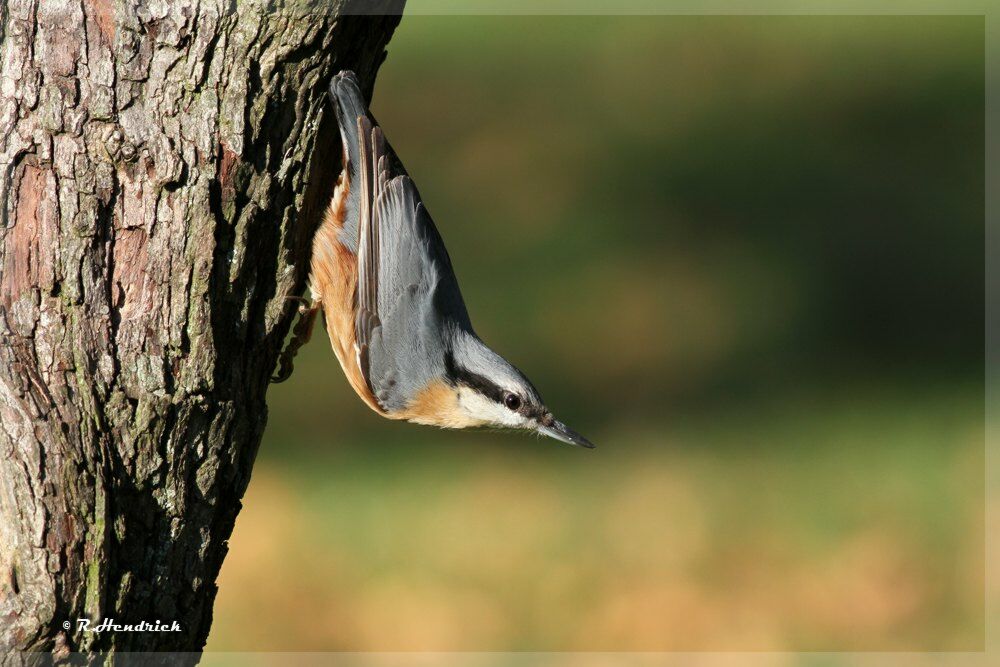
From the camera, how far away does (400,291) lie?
305 cm

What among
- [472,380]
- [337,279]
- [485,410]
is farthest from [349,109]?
[485,410]

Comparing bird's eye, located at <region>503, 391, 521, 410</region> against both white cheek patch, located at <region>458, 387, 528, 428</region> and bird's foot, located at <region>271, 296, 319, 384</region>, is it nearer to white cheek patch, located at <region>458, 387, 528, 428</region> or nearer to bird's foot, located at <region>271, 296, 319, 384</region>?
white cheek patch, located at <region>458, 387, 528, 428</region>

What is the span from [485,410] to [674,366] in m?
2.33

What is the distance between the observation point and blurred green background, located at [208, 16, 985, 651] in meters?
4.19

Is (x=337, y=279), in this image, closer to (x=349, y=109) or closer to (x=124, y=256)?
(x=349, y=109)

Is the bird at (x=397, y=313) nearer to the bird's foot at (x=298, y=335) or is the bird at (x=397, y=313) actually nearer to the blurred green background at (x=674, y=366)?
the bird's foot at (x=298, y=335)

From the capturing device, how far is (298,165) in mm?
2422

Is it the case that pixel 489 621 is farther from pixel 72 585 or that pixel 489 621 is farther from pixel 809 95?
pixel 809 95

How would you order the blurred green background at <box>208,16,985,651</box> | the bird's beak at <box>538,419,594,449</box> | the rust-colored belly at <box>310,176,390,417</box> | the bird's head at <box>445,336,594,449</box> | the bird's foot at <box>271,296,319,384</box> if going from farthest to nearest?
the blurred green background at <box>208,16,985,651</box>
the bird's beak at <box>538,419,594,449</box>
the bird's head at <box>445,336,594,449</box>
the bird's foot at <box>271,296,319,384</box>
the rust-colored belly at <box>310,176,390,417</box>

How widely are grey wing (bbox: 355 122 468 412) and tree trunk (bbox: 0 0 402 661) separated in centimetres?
54

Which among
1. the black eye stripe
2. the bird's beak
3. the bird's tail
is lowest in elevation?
the bird's beak

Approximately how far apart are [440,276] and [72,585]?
1.27 metres

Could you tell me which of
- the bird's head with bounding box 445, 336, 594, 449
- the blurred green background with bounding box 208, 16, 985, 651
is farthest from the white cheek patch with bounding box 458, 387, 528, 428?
the blurred green background with bounding box 208, 16, 985, 651

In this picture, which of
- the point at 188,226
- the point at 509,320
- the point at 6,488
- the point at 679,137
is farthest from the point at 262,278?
the point at 679,137
